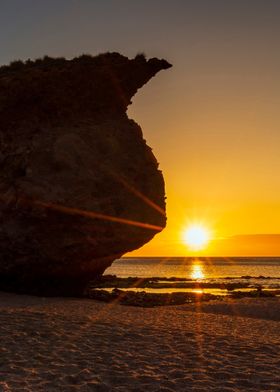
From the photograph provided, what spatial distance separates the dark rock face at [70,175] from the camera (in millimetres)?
25062

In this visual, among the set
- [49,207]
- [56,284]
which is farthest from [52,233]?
[56,284]

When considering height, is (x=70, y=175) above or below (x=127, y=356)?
above

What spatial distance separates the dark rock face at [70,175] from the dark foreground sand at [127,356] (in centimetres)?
1063

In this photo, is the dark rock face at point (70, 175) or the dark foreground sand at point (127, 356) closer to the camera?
the dark foreground sand at point (127, 356)

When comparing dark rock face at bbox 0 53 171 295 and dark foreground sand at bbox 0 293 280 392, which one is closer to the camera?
dark foreground sand at bbox 0 293 280 392

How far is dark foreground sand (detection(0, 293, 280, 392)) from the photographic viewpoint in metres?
8.45

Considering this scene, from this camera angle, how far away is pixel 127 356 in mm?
10219

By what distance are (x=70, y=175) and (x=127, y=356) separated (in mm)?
16046

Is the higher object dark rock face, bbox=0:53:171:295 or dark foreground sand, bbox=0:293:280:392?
dark rock face, bbox=0:53:171:295

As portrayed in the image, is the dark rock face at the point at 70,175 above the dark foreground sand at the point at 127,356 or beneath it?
above

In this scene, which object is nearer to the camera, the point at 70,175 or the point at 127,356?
the point at 127,356

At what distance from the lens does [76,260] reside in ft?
86.3

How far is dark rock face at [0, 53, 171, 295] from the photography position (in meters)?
25.1

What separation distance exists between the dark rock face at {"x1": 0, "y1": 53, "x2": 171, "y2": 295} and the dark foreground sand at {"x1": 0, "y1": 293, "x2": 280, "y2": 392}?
10630 mm
